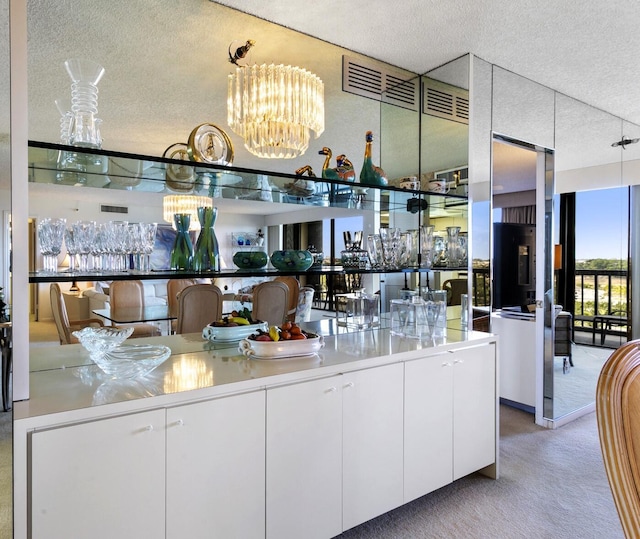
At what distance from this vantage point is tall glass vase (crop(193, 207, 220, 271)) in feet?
6.49

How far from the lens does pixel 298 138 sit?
7.72ft

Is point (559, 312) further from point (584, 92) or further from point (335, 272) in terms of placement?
point (335, 272)

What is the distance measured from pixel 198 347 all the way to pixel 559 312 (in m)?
3.13

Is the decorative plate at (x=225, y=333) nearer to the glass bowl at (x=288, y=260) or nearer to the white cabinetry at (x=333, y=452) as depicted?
the glass bowl at (x=288, y=260)

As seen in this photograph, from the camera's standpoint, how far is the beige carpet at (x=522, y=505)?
6.72ft

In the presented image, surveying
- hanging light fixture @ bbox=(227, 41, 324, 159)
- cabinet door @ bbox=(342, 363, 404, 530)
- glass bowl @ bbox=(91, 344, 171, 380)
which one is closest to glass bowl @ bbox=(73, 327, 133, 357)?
glass bowl @ bbox=(91, 344, 171, 380)

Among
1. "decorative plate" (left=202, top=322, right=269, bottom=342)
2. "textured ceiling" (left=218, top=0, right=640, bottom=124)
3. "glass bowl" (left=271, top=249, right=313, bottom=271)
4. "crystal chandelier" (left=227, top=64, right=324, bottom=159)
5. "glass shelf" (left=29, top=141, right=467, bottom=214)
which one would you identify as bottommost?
"decorative plate" (left=202, top=322, right=269, bottom=342)

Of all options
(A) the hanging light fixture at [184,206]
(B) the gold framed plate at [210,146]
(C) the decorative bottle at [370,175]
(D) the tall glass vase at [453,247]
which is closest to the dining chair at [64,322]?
(A) the hanging light fixture at [184,206]

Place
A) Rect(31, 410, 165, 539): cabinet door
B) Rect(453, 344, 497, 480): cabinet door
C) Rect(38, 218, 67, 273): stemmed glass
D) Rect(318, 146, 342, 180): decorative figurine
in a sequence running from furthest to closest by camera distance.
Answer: Rect(318, 146, 342, 180): decorative figurine → Rect(453, 344, 497, 480): cabinet door → Rect(38, 218, 67, 273): stemmed glass → Rect(31, 410, 165, 539): cabinet door

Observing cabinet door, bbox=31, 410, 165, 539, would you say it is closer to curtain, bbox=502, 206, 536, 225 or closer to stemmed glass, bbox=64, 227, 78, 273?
stemmed glass, bbox=64, 227, 78, 273

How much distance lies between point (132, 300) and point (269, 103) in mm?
1169

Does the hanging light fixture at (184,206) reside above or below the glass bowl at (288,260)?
above

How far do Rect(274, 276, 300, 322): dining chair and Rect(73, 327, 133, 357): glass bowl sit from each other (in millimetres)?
773

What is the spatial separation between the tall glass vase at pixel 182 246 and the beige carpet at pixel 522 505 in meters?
1.45
